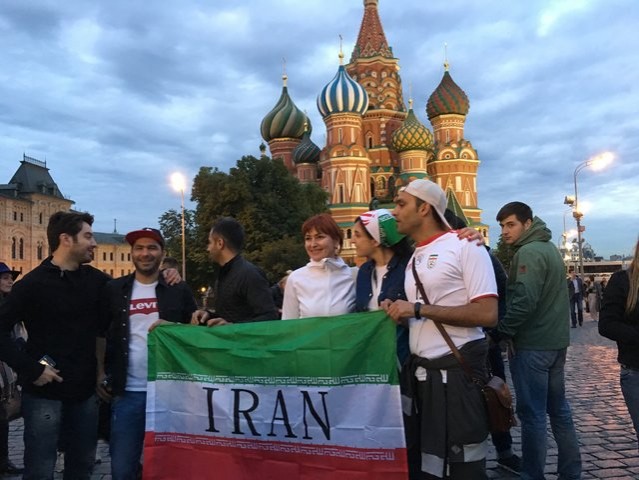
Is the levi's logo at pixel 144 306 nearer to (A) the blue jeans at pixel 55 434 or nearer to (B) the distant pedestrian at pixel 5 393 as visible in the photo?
(A) the blue jeans at pixel 55 434

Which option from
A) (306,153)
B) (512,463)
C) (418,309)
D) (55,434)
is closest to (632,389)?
(418,309)

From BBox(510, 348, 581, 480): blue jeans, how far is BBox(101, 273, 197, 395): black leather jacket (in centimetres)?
275

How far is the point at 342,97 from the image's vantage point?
55188 mm

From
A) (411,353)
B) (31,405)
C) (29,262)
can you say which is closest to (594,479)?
(411,353)

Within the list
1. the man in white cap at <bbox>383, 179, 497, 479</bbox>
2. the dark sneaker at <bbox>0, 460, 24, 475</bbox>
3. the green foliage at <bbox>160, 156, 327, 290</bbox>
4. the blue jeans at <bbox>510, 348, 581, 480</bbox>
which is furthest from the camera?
the green foliage at <bbox>160, 156, 327, 290</bbox>

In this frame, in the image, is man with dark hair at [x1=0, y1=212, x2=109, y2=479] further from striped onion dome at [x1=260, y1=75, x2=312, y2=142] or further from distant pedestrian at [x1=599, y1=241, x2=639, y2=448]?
striped onion dome at [x1=260, y1=75, x2=312, y2=142]

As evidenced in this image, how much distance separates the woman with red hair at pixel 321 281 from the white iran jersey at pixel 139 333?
38.1 inches

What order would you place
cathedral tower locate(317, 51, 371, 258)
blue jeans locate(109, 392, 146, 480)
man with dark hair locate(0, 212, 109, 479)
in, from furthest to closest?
cathedral tower locate(317, 51, 371, 258)
blue jeans locate(109, 392, 146, 480)
man with dark hair locate(0, 212, 109, 479)

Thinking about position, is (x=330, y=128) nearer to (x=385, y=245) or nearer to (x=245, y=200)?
(x=245, y=200)

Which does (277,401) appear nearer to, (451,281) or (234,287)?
(234,287)

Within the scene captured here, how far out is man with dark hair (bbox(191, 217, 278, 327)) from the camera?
425cm

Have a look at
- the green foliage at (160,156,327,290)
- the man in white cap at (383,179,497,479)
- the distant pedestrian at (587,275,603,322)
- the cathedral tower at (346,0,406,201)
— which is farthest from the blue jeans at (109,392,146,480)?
the cathedral tower at (346,0,406,201)

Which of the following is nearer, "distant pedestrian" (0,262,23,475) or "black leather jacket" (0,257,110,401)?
"black leather jacket" (0,257,110,401)

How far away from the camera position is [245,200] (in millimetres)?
36250
